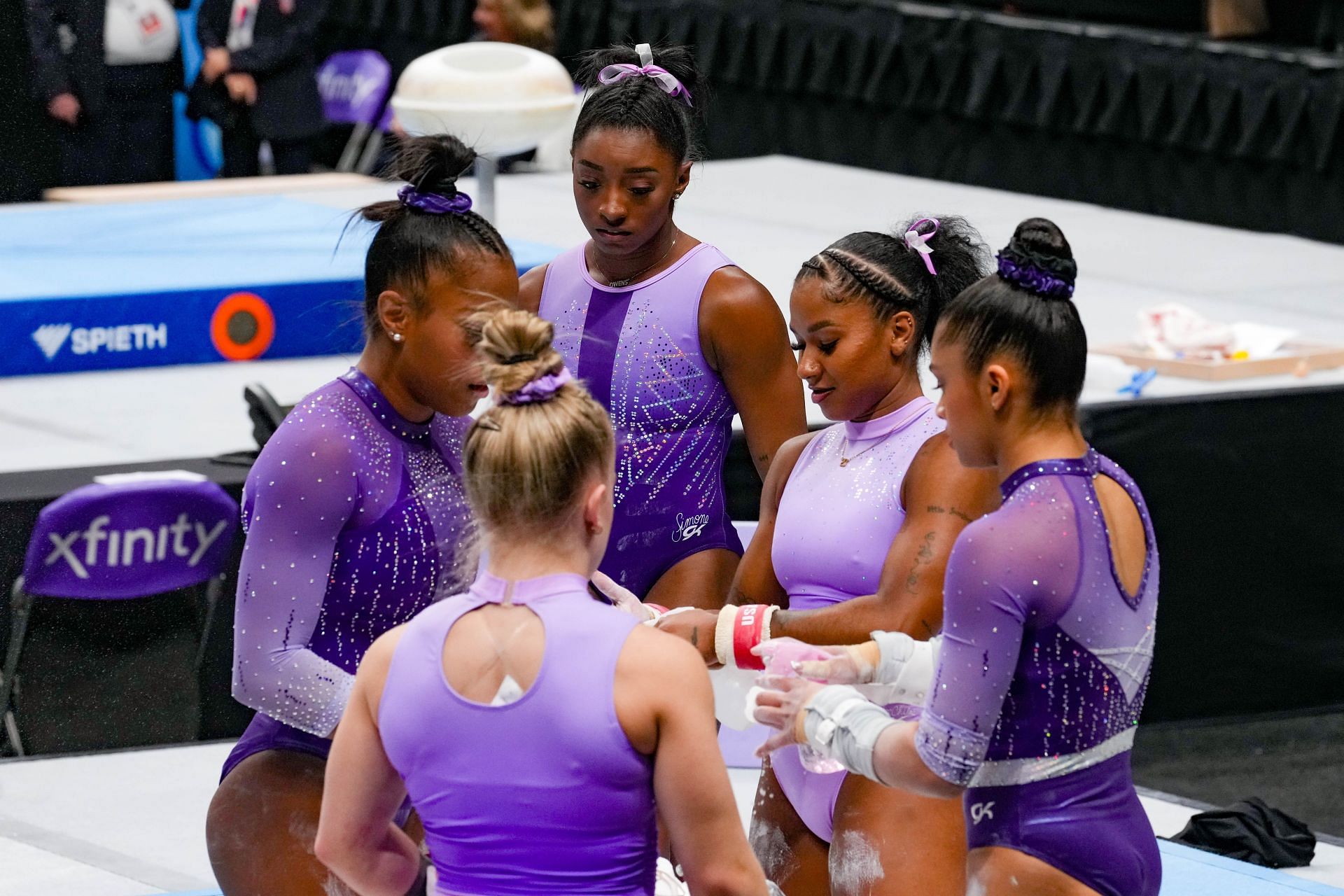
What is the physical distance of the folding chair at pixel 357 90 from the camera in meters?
9.34

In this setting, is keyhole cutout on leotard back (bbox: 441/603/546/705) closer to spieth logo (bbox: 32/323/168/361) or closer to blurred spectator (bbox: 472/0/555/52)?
spieth logo (bbox: 32/323/168/361)

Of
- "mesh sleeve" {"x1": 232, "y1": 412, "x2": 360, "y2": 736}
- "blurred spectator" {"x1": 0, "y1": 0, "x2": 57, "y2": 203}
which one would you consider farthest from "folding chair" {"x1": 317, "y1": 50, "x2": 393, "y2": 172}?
"mesh sleeve" {"x1": 232, "y1": 412, "x2": 360, "y2": 736}

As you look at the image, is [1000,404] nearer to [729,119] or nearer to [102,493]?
[102,493]

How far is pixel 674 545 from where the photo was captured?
295 centimetres

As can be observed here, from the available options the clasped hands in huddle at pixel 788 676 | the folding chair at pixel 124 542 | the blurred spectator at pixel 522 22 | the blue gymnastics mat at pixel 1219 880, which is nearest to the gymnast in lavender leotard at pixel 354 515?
the clasped hands in huddle at pixel 788 676

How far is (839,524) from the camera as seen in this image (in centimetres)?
254

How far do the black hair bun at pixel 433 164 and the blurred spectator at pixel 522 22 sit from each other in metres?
5.83

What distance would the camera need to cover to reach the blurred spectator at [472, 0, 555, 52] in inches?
319

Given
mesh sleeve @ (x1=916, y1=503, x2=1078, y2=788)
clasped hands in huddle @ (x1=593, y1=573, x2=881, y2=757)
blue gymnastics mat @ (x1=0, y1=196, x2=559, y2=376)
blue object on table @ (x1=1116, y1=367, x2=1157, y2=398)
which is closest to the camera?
mesh sleeve @ (x1=916, y1=503, x2=1078, y2=788)

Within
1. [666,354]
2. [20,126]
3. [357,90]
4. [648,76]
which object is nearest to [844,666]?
[666,354]

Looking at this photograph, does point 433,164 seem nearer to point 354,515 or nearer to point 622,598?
point 354,515

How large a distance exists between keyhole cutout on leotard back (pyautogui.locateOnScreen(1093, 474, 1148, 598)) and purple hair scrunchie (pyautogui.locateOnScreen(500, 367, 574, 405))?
1.92ft

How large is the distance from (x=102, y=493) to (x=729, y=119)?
6.58 metres

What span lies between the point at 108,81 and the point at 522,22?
174 centimetres
